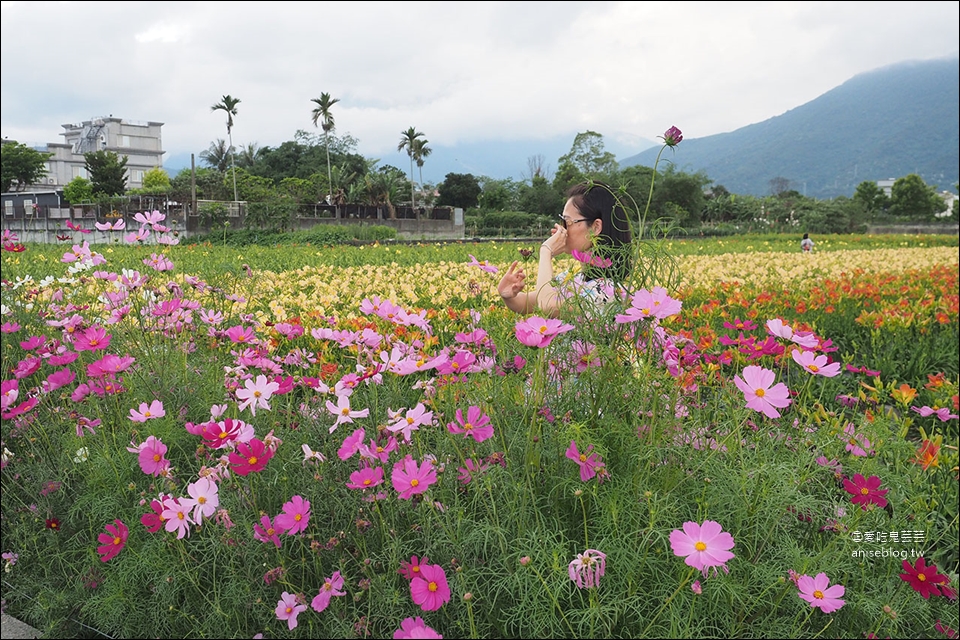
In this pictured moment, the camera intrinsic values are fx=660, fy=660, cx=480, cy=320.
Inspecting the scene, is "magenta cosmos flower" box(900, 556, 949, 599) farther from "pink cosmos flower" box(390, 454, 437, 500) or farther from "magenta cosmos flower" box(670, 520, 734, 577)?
"pink cosmos flower" box(390, 454, 437, 500)

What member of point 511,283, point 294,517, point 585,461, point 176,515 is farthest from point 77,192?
point 585,461

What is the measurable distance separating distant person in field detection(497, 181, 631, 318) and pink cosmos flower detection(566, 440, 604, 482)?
43 centimetres

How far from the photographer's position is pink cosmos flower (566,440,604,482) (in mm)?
1277

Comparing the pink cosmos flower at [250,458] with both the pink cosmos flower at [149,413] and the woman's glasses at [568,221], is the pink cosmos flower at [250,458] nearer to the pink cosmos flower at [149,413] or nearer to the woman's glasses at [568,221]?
the pink cosmos flower at [149,413]

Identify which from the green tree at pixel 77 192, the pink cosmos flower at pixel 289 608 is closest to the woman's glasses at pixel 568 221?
the pink cosmos flower at pixel 289 608

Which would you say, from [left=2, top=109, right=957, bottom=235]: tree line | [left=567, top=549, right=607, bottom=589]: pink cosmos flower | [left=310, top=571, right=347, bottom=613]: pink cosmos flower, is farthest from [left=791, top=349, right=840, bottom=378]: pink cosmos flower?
[left=2, top=109, right=957, bottom=235]: tree line

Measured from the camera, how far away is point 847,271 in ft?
24.1

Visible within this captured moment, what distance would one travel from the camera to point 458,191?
43.4 metres

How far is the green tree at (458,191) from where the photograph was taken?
43.4m

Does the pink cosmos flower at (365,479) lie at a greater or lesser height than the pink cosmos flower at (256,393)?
lesser

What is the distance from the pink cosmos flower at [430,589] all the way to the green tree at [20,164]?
21.9 m

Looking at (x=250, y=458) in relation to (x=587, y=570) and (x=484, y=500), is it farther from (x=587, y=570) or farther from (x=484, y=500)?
(x=587, y=570)

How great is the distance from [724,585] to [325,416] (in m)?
1.13

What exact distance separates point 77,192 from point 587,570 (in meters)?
30.4
